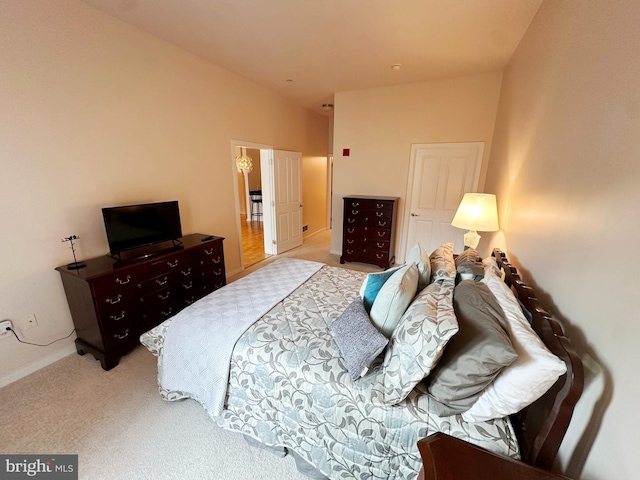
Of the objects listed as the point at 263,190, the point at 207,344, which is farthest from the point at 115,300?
the point at 263,190

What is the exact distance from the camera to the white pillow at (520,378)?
88 cm

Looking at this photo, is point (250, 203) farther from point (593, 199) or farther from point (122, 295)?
point (593, 199)

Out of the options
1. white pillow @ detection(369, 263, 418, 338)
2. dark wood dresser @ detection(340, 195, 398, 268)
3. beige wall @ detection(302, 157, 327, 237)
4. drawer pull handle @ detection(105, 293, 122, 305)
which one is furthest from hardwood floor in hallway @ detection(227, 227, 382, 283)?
white pillow @ detection(369, 263, 418, 338)

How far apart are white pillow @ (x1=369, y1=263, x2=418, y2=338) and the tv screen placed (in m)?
2.23

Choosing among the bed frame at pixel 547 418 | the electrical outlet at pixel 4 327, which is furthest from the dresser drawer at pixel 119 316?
the bed frame at pixel 547 418

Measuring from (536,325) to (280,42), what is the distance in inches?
121

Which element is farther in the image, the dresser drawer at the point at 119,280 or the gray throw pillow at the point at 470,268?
the dresser drawer at the point at 119,280

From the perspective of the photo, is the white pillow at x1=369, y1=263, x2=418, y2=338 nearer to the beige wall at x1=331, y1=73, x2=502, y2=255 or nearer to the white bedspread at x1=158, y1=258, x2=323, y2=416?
the white bedspread at x1=158, y1=258, x2=323, y2=416

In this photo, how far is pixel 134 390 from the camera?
1.87 metres

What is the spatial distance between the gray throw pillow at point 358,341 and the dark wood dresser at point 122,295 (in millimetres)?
1788

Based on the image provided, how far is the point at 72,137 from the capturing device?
2082mm

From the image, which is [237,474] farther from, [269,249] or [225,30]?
[269,249]

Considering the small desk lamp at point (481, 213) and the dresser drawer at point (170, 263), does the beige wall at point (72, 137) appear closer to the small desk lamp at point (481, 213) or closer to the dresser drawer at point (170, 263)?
the dresser drawer at point (170, 263)

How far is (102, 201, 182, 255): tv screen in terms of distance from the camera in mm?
2205
